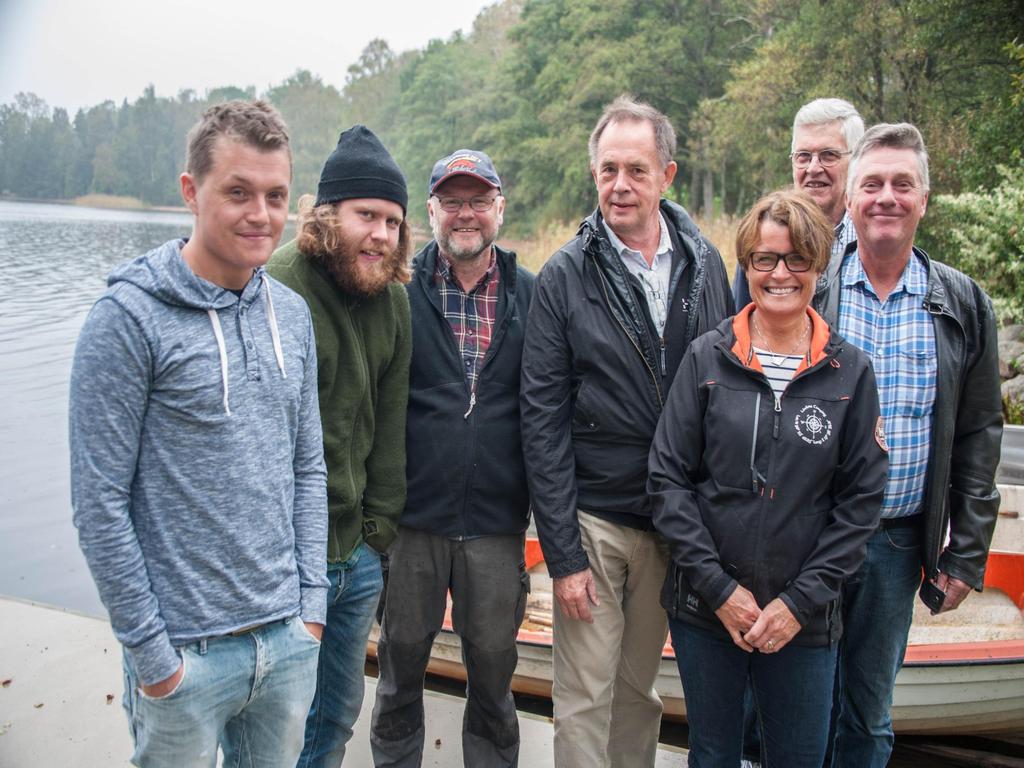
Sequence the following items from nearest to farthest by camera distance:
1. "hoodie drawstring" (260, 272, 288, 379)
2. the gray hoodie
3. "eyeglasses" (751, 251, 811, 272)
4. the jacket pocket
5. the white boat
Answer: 1. the gray hoodie
2. "hoodie drawstring" (260, 272, 288, 379)
3. "eyeglasses" (751, 251, 811, 272)
4. the jacket pocket
5. the white boat

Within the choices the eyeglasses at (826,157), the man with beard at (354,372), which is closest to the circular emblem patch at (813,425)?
the man with beard at (354,372)

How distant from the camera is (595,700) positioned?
8.26 feet

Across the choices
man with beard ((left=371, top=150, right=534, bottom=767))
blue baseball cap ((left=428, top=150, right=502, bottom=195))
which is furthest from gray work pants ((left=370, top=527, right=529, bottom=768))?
blue baseball cap ((left=428, top=150, right=502, bottom=195))

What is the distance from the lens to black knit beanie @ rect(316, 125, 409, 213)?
224cm

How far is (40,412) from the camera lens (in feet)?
39.5

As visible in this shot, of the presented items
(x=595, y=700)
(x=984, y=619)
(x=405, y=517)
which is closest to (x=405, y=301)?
(x=405, y=517)

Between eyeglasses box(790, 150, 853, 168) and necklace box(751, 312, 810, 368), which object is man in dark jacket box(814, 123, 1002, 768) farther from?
eyeglasses box(790, 150, 853, 168)

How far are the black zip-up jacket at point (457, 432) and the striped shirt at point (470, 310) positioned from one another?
0.10 ft

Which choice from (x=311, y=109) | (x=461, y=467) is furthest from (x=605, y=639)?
(x=311, y=109)

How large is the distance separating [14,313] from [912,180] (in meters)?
18.3

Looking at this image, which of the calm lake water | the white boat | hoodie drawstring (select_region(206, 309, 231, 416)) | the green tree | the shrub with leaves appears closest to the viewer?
hoodie drawstring (select_region(206, 309, 231, 416))

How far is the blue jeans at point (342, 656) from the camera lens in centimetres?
232

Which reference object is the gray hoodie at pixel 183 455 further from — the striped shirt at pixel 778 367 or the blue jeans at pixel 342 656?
the striped shirt at pixel 778 367

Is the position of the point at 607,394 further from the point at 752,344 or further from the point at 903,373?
the point at 903,373
